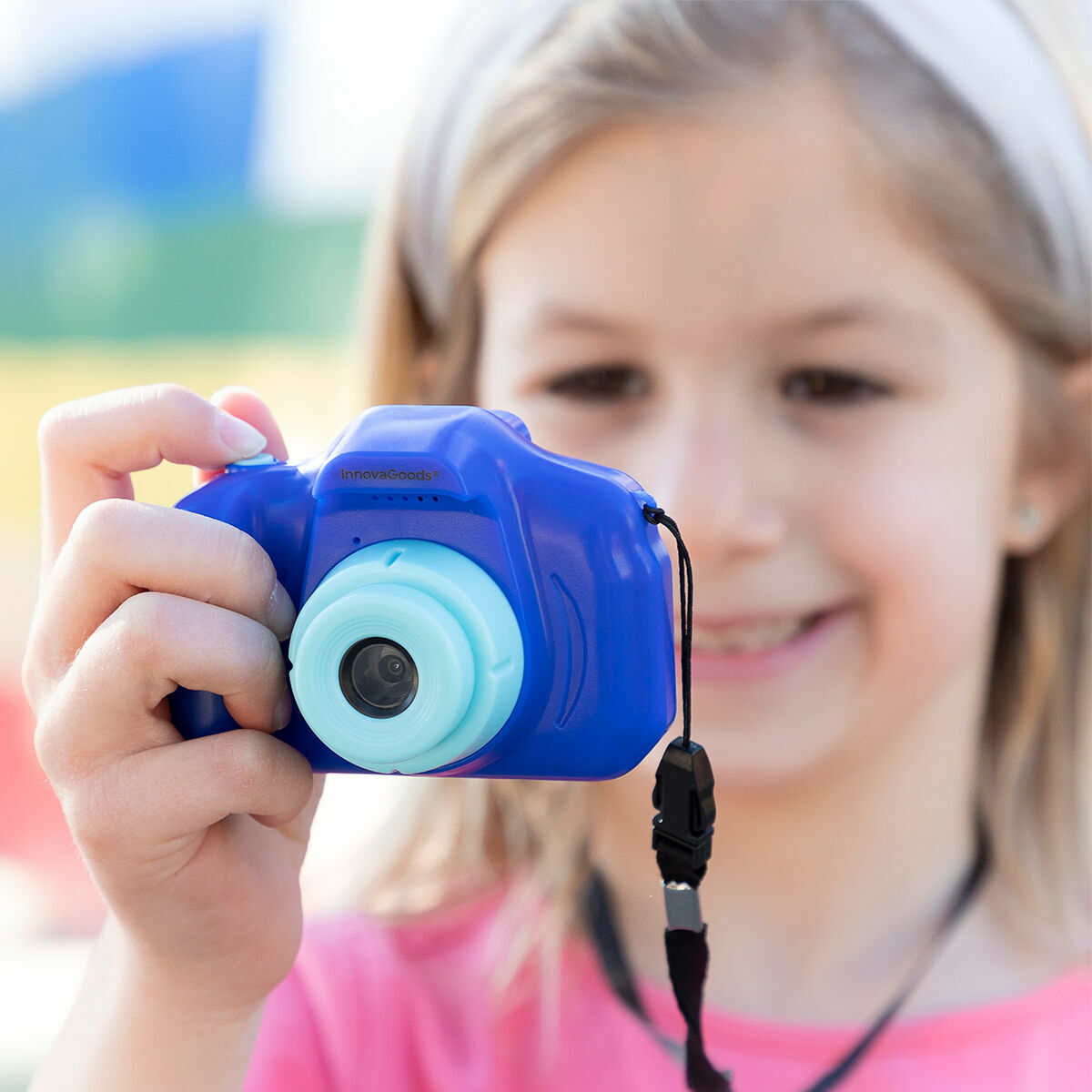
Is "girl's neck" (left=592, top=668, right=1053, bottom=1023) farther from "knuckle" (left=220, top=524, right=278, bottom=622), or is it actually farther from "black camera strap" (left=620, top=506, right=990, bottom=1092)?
"knuckle" (left=220, top=524, right=278, bottom=622)

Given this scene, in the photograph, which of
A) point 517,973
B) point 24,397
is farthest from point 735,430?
point 24,397

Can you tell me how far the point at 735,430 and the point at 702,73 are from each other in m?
0.23

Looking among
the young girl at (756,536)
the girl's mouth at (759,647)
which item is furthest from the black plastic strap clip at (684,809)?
the girl's mouth at (759,647)

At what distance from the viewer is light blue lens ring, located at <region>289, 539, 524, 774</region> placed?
47cm

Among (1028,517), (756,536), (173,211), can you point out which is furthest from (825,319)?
(173,211)

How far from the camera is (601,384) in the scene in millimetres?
841

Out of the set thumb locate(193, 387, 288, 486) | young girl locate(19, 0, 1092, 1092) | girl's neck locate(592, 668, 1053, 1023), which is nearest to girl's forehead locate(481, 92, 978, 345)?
young girl locate(19, 0, 1092, 1092)

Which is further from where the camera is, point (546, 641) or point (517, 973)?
point (517, 973)

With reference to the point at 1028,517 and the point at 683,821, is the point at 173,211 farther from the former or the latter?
the point at 683,821

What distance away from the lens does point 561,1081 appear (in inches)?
34.9

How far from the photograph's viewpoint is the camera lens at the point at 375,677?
48 cm

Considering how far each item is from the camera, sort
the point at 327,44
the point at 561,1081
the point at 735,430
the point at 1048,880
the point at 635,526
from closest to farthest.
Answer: the point at 635,526, the point at 735,430, the point at 561,1081, the point at 1048,880, the point at 327,44

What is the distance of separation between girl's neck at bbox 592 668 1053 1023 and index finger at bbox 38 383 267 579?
0.46 metres

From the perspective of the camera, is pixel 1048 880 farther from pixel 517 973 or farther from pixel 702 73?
pixel 702 73
